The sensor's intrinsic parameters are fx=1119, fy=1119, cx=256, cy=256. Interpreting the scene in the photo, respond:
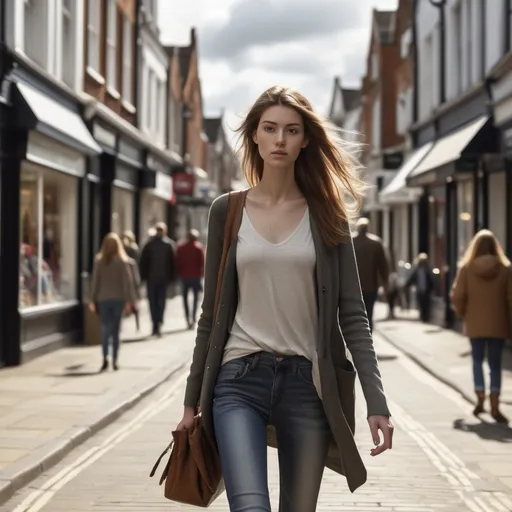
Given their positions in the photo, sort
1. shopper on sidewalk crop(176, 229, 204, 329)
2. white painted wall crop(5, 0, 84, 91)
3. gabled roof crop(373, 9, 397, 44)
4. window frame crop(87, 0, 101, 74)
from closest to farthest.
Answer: white painted wall crop(5, 0, 84, 91) < window frame crop(87, 0, 101, 74) < shopper on sidewalk crop(176, 229, 204, 329) < gabled roof crop(373, 9, 397, 44)

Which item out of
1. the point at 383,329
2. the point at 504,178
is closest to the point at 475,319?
the point at 504,178

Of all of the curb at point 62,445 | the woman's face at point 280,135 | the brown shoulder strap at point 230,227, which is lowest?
the curb at point 62,445

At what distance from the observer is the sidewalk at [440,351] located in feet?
40.5

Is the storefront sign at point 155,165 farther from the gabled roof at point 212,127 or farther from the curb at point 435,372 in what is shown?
the gabled roof at point 212,127

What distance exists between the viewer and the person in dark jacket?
765 inches

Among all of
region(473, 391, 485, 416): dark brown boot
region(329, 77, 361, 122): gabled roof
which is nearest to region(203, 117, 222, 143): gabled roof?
region(329, 77, 361, 122): gabled roof

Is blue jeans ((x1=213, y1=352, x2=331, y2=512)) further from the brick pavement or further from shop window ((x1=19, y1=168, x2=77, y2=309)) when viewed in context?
shop window ((x1=19, y1=168, x2=77, y2=309))

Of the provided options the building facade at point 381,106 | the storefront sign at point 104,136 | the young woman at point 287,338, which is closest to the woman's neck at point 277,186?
the young woman at point 287,338

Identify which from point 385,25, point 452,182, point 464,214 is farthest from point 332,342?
point 385,25

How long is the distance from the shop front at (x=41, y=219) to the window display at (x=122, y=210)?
14.9 feet

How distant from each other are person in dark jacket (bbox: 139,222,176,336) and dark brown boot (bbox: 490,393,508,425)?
10.0m

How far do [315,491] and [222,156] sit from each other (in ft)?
240

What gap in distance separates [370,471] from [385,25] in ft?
129

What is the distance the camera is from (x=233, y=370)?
3.61 meters
